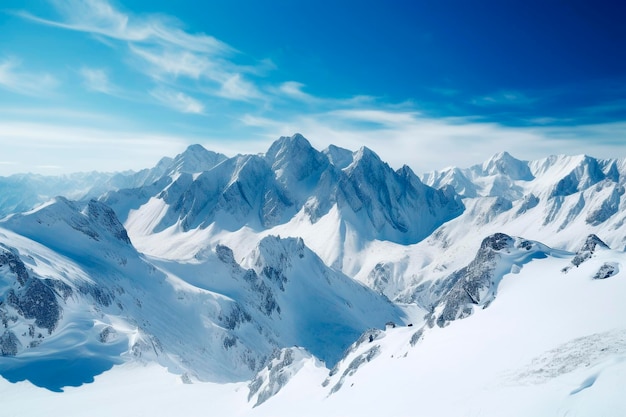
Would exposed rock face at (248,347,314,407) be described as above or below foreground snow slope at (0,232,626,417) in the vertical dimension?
below

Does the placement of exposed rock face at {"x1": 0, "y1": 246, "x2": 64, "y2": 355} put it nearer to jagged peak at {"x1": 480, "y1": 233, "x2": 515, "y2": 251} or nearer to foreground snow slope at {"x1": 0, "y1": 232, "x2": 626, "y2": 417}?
foreground snow slope at {"x1": 0, "y1": 232, "x2": 626, "y2": 417}

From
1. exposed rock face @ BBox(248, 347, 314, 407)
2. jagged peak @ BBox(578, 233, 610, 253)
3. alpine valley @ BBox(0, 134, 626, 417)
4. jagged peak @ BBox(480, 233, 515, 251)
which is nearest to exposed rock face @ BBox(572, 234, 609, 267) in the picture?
jagged peak @ BBox(578, 233, 610, 253)

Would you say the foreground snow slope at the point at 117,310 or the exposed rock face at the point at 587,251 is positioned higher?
the exposed rock face at the point at 587,251

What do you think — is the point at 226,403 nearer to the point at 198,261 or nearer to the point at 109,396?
the point at 109,396

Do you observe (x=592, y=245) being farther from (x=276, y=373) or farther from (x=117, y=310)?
(x=117, y=310)

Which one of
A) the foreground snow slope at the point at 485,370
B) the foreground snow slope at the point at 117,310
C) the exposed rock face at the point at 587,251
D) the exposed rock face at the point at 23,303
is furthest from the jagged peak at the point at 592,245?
the exposed rock face at the point at 23,303

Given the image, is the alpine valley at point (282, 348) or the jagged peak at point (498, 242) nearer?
the alpine valley at point (282, 348)

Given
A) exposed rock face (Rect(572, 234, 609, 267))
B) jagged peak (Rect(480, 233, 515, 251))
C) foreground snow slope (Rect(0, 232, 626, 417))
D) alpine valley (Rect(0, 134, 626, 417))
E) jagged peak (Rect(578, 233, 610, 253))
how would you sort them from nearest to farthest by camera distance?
foreground snow slope (Rect(0, 232, 626, 417)), alpine valley (Rect(0, 134, 626, 417)), exposed rock face (Rect(572, 234, 609, 267)), jagged peak (Rect(578, 233, 610, 253)), jagged peak (Rect(480, 233, 515, 251))

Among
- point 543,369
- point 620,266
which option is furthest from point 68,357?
point 620,266

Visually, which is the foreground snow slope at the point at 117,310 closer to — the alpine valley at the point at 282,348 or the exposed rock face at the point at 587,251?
the alpine valley at the point at 282,348
